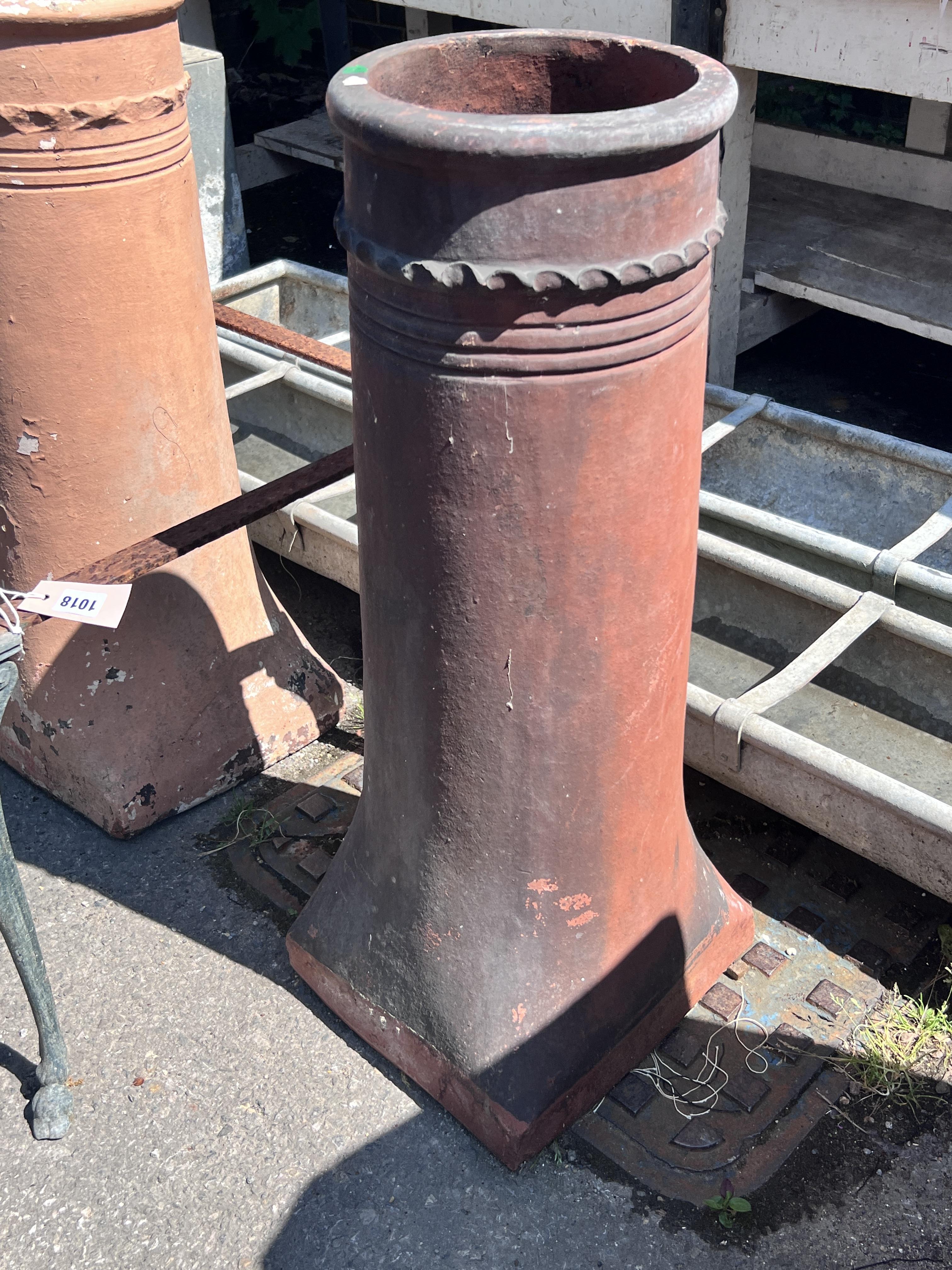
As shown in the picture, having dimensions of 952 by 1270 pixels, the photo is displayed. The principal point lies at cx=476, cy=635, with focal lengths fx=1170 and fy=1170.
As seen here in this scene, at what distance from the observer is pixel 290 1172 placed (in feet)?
8.77

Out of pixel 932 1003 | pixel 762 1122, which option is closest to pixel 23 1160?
pixel 762 1122

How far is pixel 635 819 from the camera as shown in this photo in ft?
Result: 8.27

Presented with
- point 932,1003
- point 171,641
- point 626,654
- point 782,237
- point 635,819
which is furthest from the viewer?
point 782,237

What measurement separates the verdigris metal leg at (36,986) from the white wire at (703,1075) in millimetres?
1376

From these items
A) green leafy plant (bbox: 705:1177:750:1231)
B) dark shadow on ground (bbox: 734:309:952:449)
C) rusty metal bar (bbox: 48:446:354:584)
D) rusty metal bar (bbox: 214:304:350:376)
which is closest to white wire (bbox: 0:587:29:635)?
rusty metal bar (bbox: 48:446:354:584)

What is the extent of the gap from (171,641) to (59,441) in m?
0.70

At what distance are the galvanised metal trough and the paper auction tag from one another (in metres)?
1.62

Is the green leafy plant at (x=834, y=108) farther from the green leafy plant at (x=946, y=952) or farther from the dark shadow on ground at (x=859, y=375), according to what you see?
the green leafy plant at (x=946, y=952)

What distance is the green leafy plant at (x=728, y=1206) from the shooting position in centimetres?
255

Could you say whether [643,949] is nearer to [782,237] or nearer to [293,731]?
[293,731]

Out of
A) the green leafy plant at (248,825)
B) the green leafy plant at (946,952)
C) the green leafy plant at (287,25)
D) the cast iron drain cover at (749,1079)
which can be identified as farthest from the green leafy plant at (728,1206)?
the green leafy plant at (287,25)

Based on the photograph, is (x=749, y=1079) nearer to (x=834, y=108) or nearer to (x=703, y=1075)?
(x=703, y=1075)

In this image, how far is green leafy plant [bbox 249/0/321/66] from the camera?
31.7ft

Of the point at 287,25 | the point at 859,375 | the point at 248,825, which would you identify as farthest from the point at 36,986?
the point at 287,25
